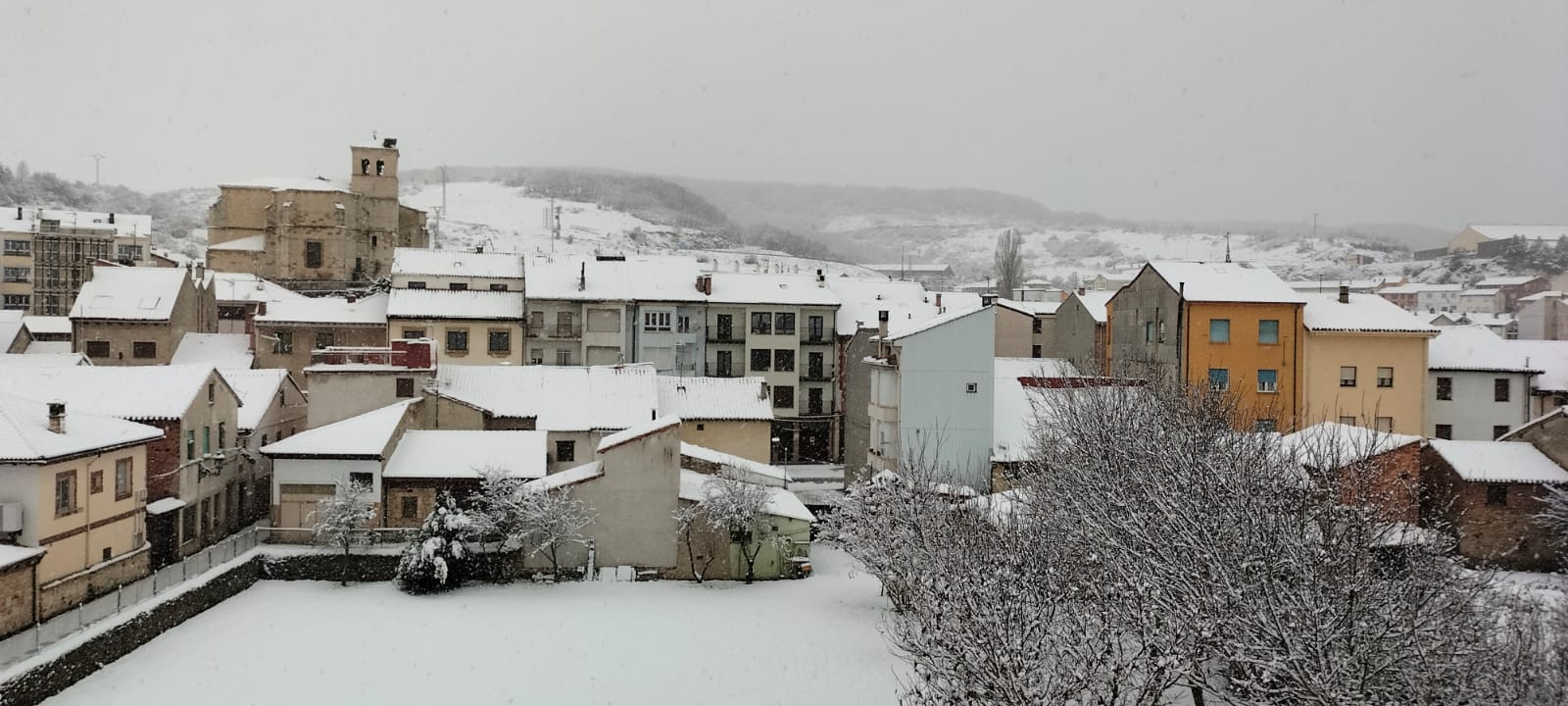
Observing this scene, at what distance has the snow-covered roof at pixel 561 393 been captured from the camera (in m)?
38.8

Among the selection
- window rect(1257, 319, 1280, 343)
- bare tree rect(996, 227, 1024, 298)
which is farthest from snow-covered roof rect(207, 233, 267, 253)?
window rect(1257, 319, 1280, 343)

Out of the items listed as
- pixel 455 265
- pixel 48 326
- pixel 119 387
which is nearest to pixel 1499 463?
pixel 119 387

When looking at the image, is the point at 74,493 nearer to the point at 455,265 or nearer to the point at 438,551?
the point at 438,551

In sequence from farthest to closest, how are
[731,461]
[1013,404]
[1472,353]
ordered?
1. [1472,353]
2. [1013,404]
3. [731,461]

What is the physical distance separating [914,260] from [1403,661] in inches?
7196

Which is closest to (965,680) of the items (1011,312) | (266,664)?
(266,664)

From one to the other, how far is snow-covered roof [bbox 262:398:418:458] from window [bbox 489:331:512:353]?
1537 centimetres

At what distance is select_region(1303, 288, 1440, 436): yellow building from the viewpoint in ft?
134

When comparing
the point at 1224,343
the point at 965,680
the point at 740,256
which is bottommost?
the point at 965,680

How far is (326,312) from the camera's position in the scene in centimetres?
5241

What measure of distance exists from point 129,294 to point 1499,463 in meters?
59.5

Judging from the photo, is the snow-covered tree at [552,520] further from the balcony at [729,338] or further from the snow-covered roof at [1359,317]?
the snow-covered roof at [1359,317]

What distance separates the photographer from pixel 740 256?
144 metres

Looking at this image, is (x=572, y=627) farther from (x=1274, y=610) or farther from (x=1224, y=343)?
(x=1224, y=343)
